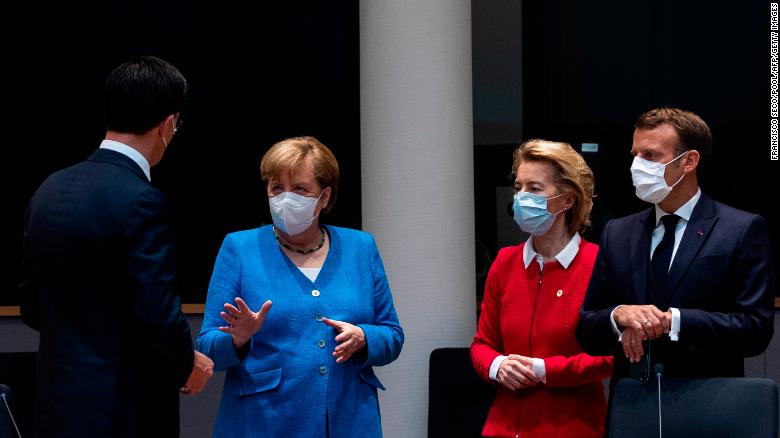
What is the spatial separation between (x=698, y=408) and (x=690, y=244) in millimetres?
490

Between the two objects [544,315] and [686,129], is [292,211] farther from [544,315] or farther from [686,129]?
[686,129]

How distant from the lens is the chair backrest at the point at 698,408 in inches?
103

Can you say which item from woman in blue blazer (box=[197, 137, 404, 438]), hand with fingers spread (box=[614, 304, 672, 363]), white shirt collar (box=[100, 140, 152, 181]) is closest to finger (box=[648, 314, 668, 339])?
hand with fingers spread (box=[614, 304, 672, 363])

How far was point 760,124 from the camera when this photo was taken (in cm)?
744

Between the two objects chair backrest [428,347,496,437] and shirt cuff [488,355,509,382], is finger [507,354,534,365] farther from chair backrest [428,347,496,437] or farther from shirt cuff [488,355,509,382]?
A: chair backrest [428,347,496,437]

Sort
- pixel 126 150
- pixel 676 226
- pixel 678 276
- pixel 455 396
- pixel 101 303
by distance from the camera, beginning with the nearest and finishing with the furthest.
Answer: pixel 101 303, pixel 126 150, pixel 678 276, pixel 676 226, pixel 455 396

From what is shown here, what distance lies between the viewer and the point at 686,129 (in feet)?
10.1

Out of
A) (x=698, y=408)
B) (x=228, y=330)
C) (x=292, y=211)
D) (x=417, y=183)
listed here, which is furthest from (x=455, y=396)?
(x=698, y=408)

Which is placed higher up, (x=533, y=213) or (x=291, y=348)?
(x=533, y=213)

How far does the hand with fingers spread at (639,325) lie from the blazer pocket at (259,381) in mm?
937

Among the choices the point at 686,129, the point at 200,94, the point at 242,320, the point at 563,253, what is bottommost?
the point at 242,320

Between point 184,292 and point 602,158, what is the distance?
9.36ft

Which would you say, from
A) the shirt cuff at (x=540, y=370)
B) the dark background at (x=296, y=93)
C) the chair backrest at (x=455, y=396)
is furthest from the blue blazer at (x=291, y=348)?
the dark background at (x=296, y=93)

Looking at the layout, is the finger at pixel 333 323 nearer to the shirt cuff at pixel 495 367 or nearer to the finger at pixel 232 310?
the finger at pixel 232 310
